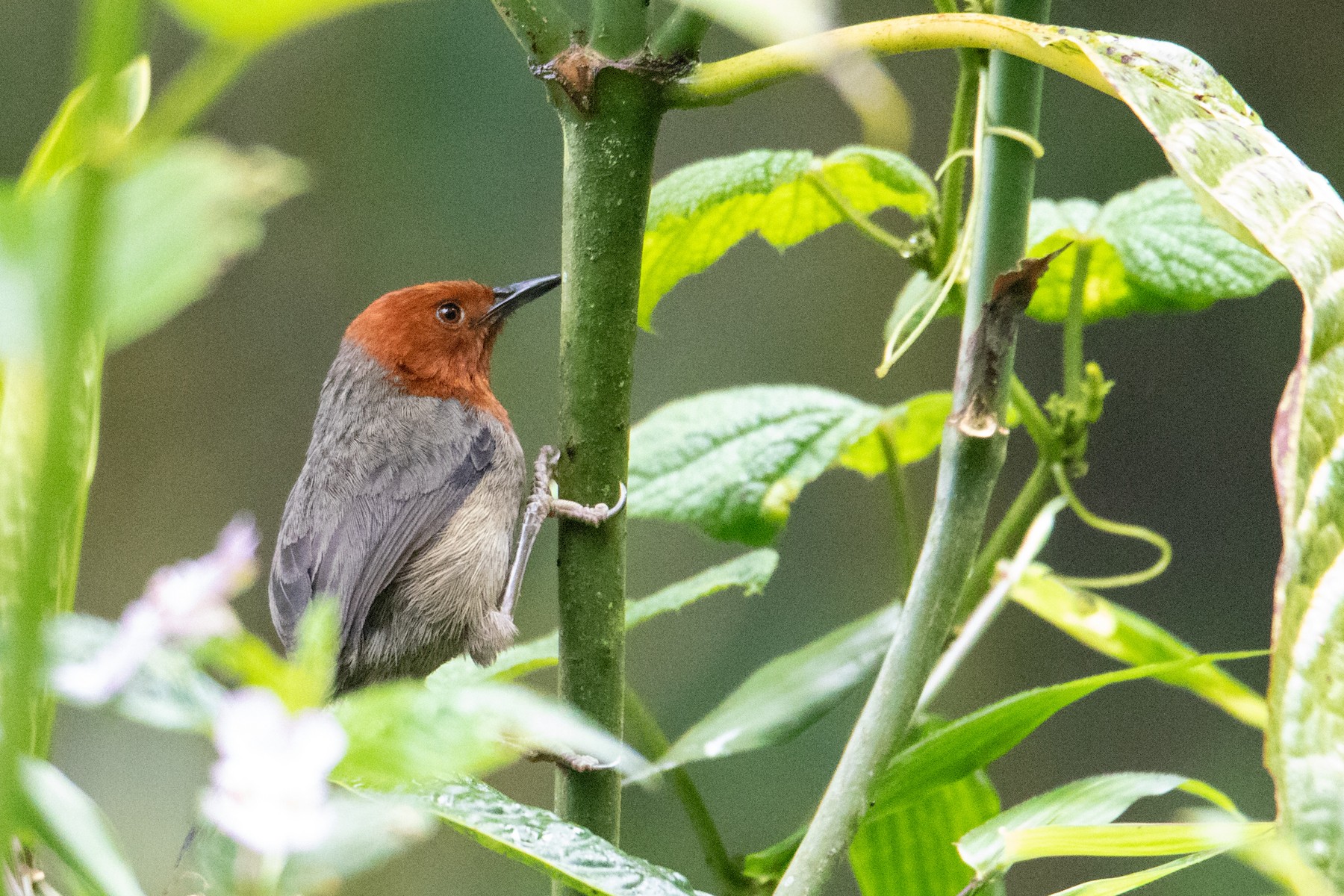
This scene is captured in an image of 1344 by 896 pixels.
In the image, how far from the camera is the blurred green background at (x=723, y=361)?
2508 mm

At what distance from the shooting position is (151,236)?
0.78 ft

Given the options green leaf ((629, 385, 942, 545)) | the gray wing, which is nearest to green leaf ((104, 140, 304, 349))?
green leaf ((629, 385, 942, 545))

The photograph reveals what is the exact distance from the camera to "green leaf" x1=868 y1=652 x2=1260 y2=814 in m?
0.69

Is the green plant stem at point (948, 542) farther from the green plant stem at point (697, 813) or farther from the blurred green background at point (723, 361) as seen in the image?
the blurred green background at point (723, 361)

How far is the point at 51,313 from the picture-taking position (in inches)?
8.7

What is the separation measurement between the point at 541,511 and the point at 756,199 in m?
0.40

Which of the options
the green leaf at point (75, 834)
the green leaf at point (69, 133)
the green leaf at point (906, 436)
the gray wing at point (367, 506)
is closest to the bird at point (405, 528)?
the gray wing at point (367, 506)

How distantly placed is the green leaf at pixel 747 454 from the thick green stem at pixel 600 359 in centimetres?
34

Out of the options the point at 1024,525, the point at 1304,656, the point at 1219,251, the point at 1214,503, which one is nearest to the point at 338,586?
the point at 1024,525

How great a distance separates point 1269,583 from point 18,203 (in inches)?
105

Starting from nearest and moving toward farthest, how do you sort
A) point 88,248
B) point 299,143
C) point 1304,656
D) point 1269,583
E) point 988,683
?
point 88,248 → point 1304,656 → point 1269,583 → point 988,683 → point 299,143

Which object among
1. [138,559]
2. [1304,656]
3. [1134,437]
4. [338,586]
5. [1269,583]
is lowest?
[1304,656]

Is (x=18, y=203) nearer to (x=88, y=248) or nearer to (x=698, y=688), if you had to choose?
(x=88, y=248)

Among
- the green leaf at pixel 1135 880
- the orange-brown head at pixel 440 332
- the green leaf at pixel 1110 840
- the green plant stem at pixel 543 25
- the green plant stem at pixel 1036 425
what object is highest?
the orange-brown head at pixel 440 332
